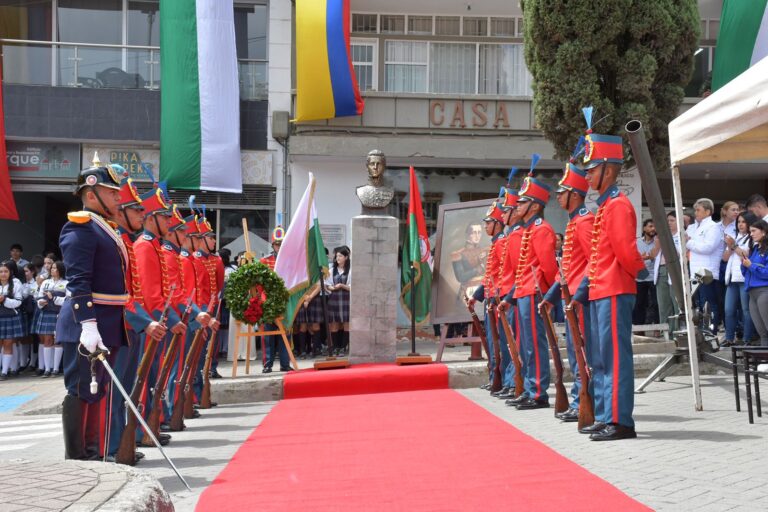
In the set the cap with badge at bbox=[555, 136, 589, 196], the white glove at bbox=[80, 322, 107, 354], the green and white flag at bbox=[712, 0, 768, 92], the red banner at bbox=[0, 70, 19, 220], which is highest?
A: the green and white flag at bbox=[712, 0, 768, 92]

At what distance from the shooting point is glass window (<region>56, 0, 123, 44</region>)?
20781mm

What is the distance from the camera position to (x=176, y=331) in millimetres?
8023

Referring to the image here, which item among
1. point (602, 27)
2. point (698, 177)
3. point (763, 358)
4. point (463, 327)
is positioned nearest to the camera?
point (763, 358)

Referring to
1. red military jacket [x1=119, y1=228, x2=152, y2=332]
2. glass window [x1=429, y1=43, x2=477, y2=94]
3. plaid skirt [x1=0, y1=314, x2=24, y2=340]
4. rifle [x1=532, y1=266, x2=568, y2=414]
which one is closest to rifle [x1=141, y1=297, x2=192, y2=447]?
red military jacket [x1=119, y1=228, x2=152, y2=332]

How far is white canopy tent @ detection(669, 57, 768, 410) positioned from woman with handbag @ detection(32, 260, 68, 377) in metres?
10.3

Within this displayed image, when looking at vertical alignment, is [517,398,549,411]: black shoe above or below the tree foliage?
below

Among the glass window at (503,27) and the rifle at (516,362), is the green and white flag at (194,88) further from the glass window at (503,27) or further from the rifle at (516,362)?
the rifle at (516,362)

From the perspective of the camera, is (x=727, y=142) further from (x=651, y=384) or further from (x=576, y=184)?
(x=651, y=384)

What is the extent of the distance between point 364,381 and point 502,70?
11439 mm

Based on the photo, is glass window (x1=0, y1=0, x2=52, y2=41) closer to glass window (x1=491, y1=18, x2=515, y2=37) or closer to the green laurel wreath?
glass window (x1=491, y1=18, x2=515, y2=37)

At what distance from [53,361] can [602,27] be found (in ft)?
34.8

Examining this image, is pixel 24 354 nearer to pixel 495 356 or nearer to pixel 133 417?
Result: pixel 495 356

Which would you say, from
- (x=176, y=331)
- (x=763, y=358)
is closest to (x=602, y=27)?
(x=763, y=358)

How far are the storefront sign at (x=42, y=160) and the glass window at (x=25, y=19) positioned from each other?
2619 mm
